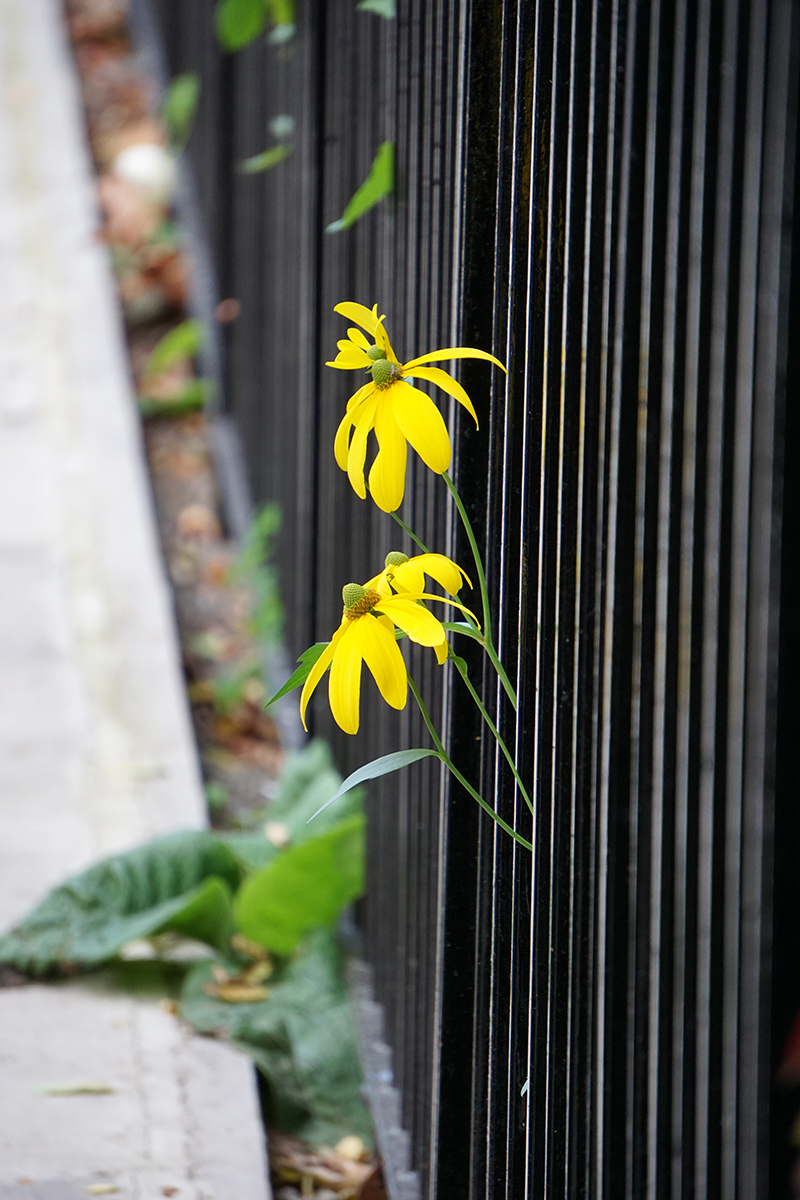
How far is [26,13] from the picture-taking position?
721cm

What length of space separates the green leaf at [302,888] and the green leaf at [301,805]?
6 cm

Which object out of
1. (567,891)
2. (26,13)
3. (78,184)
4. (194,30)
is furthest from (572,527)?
(26,13)

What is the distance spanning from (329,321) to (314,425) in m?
0.27

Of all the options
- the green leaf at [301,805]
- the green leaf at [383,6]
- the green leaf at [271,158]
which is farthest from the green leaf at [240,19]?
the green leaf at [301,805]

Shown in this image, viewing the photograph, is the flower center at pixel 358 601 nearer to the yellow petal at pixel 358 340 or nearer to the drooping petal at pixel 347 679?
the drooping petal at pixel 347 679

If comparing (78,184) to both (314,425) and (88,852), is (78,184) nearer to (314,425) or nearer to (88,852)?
(314,425)

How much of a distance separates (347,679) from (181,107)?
4.88 m

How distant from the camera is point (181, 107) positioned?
18.0 ft

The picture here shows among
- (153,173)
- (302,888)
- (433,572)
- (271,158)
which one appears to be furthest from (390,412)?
(153,173)

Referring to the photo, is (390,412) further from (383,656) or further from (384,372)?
(383,656)

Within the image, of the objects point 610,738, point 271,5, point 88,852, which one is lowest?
point 88,852

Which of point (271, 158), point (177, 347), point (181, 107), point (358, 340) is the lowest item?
point (358, 340)

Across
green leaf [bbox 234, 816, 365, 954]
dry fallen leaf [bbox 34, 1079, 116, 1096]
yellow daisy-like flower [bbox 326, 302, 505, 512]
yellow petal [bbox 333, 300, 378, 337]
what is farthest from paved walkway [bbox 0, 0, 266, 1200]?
yellow petal [bbox 333, 300, 378, 337]

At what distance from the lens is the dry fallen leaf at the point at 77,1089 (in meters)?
2.29
